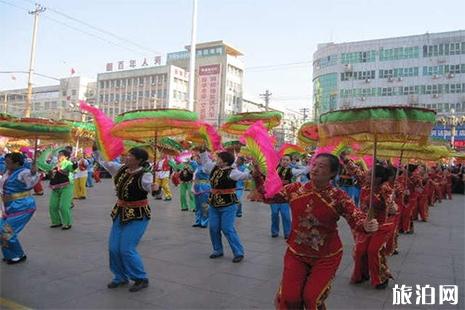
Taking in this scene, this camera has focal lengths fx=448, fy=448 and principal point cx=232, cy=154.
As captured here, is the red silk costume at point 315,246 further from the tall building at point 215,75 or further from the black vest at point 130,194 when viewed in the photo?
the tall building at point 215,75

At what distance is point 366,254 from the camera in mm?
5602

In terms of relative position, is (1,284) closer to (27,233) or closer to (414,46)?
(27,233)

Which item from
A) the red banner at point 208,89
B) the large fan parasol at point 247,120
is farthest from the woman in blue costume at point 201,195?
the red banner at point 208,89

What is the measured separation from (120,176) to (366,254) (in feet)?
10.4

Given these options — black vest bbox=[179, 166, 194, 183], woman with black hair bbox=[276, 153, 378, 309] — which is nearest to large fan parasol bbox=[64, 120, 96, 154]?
woman with black hair bbox=[276, 153, 378, 309]

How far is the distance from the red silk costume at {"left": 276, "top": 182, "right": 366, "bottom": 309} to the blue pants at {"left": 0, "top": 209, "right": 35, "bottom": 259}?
12.8ft

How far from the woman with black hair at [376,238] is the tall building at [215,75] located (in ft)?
212

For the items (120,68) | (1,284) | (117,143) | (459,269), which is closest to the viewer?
(1,284)

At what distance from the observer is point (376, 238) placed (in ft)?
17.8

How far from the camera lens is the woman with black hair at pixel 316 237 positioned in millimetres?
3469

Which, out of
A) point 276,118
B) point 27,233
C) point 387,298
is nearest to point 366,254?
point 387,298

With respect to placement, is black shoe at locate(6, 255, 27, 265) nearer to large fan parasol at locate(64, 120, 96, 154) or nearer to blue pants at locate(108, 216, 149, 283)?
blue pants at locate(108, 216, 149, 283)

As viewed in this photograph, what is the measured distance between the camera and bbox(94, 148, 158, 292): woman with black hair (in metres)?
4.88

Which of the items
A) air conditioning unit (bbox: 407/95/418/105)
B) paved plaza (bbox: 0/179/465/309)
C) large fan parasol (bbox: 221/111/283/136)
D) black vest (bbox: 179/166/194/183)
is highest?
air conditioning unit (bbox: 407/95/418/105)
